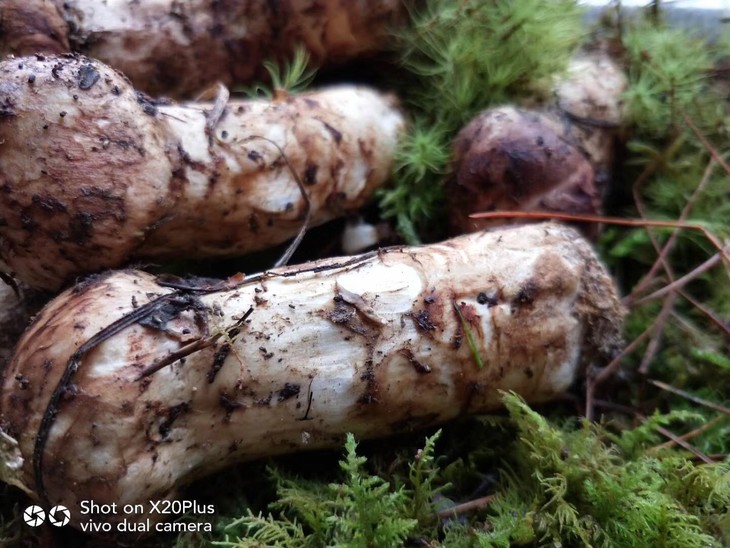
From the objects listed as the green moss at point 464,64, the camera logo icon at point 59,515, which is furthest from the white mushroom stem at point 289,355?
the green moss at point 464,64

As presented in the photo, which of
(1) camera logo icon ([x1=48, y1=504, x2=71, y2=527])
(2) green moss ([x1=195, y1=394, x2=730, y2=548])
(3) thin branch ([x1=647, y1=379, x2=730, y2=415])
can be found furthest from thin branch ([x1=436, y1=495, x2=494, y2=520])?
(1) camera logo icon ([x1=48, y1=504, x2=71, y2=527])

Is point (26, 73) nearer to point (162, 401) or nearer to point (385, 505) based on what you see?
point (162, 401)

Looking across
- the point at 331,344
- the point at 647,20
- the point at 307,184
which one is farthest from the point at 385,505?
the point at 647,20

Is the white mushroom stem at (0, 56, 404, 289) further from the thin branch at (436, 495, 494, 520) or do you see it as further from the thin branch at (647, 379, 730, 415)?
the thin branch at (647, 379, 730, 415)

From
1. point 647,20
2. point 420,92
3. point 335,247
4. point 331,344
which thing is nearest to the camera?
point 331,344

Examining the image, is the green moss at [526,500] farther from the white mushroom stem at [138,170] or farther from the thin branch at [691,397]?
the white mushroom stem at [138,170]

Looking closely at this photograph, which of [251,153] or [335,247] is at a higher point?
[251,153]
